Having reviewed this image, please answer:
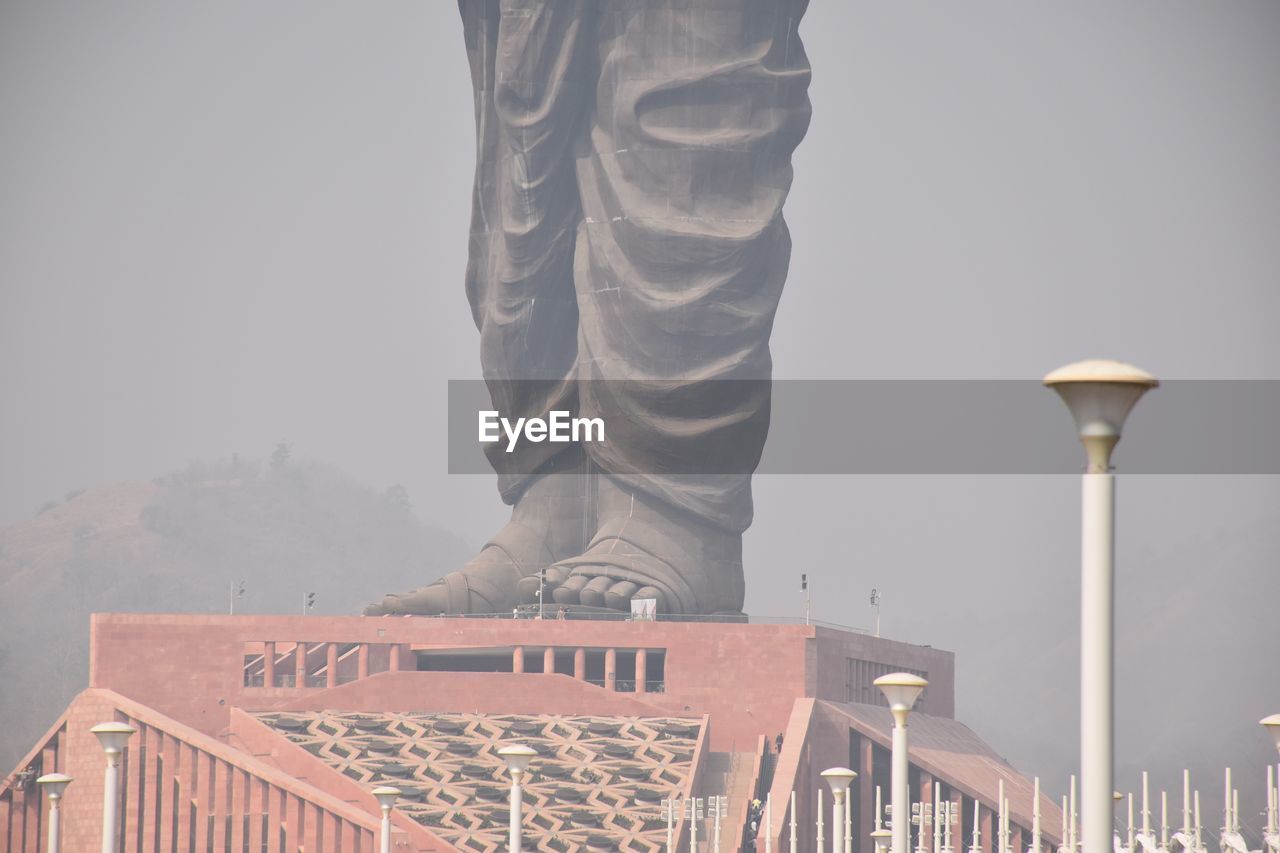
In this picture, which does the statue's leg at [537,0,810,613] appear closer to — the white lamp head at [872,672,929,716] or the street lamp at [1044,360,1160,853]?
the white lamp head at [872,672,929,716]

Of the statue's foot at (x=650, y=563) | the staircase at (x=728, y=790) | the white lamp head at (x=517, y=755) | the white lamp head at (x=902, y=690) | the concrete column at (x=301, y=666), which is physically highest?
the statue's foot at (x=650, y=563)

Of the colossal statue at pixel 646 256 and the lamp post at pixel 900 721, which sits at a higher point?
the colossal statue at pixel 646 256

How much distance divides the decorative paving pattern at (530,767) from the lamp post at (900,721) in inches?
925

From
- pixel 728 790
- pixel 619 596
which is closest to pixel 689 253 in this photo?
pixel 619 596

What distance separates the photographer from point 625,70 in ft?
175

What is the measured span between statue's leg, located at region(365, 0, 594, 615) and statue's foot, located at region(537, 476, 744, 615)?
1499 millimetres

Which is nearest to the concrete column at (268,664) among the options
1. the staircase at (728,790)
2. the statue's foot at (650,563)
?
the statue's foot at (650,563)

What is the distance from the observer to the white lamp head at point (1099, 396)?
12.2 metres

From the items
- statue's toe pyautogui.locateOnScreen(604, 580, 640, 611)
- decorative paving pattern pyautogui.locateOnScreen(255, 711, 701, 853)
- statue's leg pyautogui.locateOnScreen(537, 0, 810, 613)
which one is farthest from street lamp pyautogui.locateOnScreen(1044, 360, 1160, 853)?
statue's leg pyautogui.locateOnScreen(537, 0, 810, 613)

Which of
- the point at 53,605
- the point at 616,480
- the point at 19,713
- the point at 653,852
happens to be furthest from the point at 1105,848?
the point at 53,605

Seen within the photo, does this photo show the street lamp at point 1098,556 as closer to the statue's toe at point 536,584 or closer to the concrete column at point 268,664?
the concrete column at point 268,664

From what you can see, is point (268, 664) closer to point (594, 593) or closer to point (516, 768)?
point (594, 593)

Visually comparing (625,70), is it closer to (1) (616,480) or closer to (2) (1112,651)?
(1) (616,480)

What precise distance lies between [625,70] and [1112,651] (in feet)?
136
